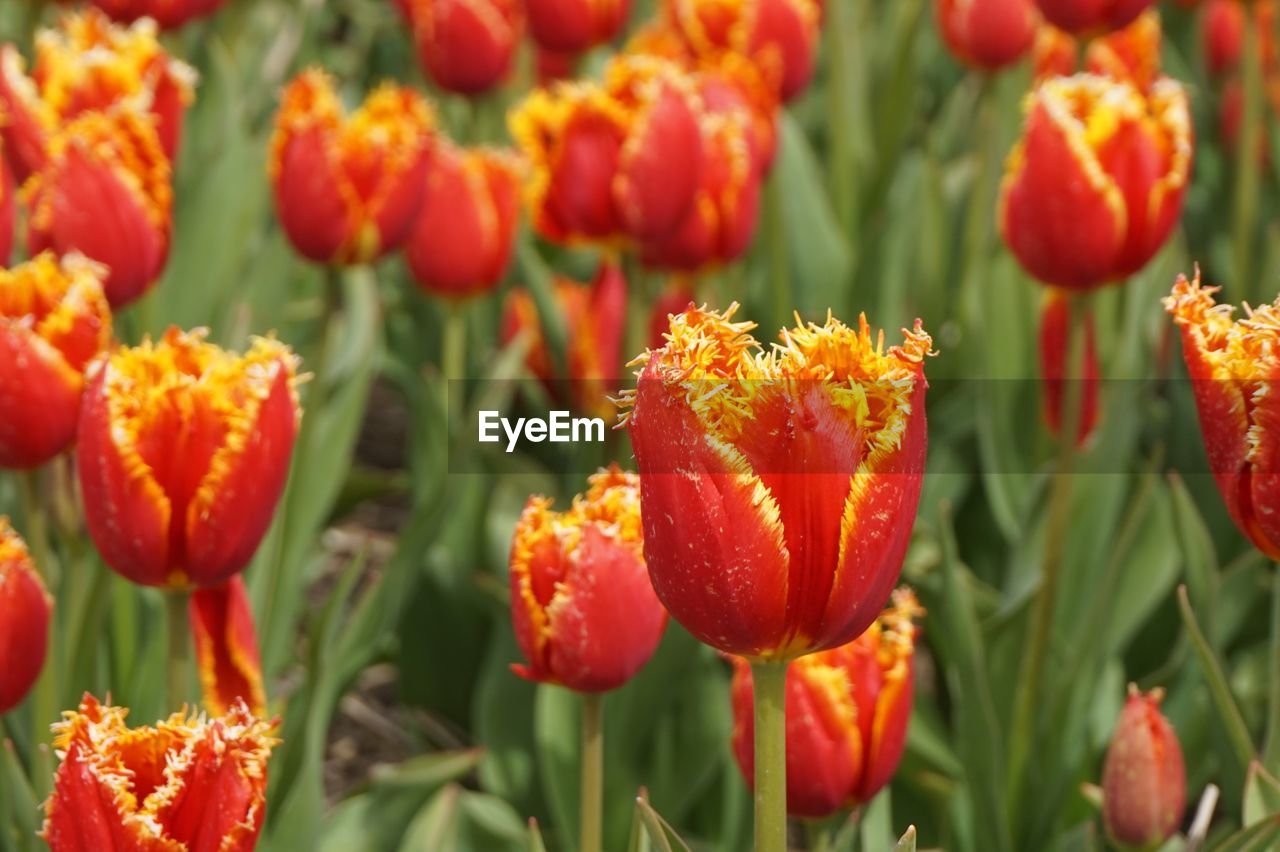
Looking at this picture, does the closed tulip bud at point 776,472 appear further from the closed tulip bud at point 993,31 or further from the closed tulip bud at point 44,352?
the closed tulip bud at point 993,31

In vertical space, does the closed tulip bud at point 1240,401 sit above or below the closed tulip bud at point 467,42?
below

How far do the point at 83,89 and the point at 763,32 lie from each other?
0.88 m

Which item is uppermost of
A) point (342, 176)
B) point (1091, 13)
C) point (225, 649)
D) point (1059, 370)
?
point (1091, 13)

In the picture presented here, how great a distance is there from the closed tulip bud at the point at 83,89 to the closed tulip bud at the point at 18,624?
1.98 feet

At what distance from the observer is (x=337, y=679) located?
5.41 ft

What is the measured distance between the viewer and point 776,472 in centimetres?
80

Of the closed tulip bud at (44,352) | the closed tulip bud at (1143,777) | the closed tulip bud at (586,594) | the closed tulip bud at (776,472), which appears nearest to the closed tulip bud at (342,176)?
the closed tulip bud at (44,352)

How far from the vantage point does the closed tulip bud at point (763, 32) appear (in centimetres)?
232

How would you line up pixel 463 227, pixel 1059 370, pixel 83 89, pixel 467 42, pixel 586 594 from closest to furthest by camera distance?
pixel 586 594
pixel 83 89
pixel 1059 370
pixel 463 227
pixel 467 42

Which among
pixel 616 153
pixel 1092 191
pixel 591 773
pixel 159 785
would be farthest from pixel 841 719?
pixel 616 153

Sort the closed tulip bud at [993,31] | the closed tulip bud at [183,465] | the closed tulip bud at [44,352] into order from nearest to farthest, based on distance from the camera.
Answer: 1. the closed tulip bud at [183,465]
2. the closed tulip bud at [44,352]
3. the closed tulip bud at [993,31]

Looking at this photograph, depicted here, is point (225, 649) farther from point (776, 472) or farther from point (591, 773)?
point (776, 472)

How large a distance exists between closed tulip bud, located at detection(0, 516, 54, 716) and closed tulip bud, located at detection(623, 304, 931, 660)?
0.49m

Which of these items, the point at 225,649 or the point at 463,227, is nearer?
the point at 225,649
